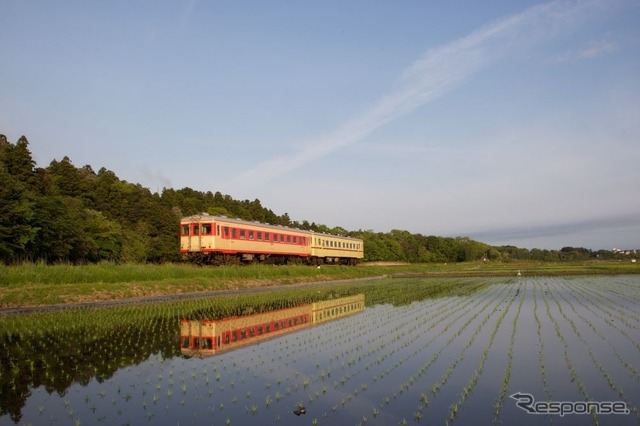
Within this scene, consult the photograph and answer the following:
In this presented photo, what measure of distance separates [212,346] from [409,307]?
1149cm

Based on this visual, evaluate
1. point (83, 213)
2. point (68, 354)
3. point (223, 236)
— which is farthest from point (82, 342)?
point (83, 213)

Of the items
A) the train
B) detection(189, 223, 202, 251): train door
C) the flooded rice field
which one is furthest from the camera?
detection(189, 223, 202, 251): train door

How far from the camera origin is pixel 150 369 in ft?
32.0

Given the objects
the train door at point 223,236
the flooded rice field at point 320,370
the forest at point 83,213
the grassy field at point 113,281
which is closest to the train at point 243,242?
the train door at point 223,236

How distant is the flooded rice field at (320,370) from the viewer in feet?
23.2

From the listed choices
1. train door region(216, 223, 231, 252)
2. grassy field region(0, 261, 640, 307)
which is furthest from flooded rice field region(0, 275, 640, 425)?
train door region(216, 223, 231, 252)

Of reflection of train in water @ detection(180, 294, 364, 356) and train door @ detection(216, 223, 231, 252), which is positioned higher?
train door @ detection(216, 223, 231, 252)

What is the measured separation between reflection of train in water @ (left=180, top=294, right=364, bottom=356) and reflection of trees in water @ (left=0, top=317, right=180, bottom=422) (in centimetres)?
56

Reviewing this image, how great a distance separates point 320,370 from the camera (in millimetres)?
9766

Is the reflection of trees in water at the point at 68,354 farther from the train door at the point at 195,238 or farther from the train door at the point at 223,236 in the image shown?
the train door at the point at 195,238

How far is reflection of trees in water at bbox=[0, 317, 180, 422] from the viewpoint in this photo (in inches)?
332

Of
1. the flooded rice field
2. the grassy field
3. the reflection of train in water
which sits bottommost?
the flooded rice field

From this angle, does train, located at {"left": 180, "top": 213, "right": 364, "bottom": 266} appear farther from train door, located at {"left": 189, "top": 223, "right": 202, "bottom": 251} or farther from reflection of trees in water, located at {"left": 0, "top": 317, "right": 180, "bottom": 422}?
reflection of trees in water, located at {"left": 0, "top": 317, "right": 180, "bottom": 422}

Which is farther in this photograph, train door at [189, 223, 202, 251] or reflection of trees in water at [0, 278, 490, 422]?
train door at [189, 223, 202, 251]
